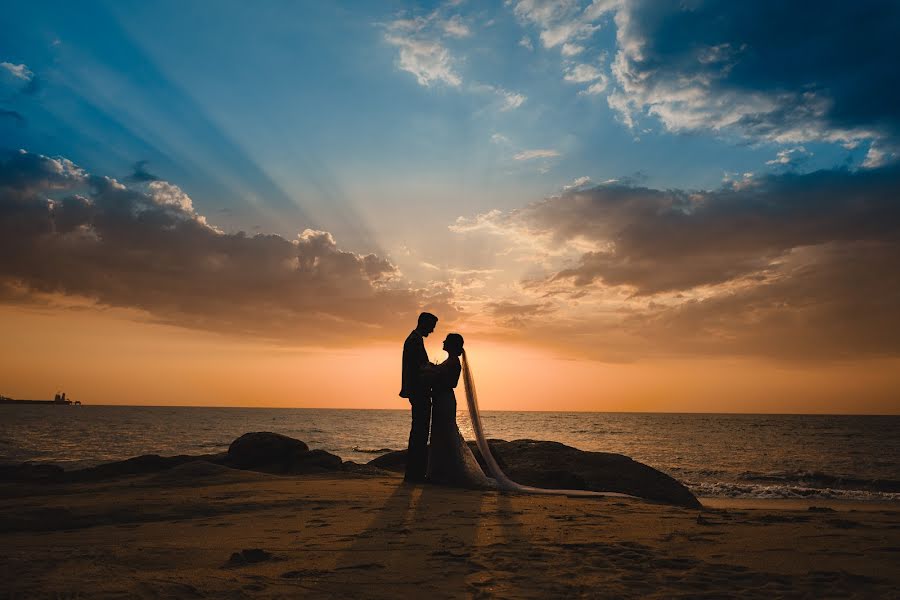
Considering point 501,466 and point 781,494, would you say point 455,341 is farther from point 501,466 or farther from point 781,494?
point 781,494

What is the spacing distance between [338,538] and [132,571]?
5.74 ft

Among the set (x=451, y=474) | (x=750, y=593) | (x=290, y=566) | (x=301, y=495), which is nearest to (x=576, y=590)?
(x=750, y=593)

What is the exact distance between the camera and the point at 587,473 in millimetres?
11633

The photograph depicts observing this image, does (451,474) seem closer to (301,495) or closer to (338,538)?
(301,495)

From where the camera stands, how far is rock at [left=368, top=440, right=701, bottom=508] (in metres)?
10.4

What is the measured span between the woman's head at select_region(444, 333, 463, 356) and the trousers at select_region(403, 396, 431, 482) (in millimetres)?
977

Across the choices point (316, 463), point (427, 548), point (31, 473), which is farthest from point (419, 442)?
point (31, 473)

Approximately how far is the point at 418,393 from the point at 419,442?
36.7 inches

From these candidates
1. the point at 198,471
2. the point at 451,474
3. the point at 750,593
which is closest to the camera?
the point at 750,593

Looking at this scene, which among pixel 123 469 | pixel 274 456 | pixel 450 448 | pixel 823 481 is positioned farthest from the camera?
pixel 823 481

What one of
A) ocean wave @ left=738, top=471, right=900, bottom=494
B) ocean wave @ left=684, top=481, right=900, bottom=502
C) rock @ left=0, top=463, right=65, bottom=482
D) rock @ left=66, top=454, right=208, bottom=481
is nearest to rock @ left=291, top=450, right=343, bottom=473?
rock @ left=66, top=454, right=208, bottom=481

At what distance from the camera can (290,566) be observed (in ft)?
13.7

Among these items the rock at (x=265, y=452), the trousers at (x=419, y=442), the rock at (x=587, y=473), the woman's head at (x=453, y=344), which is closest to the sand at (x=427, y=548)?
the trousers at (x=419, y=442)

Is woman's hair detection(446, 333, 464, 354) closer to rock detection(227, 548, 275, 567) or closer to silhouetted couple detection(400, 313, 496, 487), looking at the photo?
silhouetted couple detection(400, 313, 496, 487)
